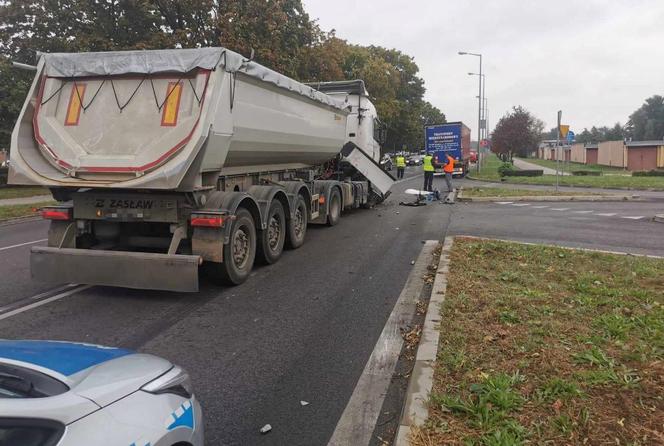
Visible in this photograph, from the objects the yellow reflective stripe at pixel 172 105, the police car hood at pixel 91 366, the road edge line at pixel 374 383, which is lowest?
the road edge line at pixel 374 383

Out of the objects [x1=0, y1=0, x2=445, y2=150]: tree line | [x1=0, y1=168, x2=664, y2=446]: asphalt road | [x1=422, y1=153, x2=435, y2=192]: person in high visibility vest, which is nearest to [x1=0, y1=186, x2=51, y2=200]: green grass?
[x1=0, y1=0, x2=445, y2=150]: tree line

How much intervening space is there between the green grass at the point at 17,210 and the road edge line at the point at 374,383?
1291 cm

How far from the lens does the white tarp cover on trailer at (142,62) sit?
631 centimetres

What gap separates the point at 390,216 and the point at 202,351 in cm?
1005

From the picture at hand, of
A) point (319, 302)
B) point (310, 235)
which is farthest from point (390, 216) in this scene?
point (319, 302)

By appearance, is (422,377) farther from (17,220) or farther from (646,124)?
(646,124)

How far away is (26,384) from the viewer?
2.00 m

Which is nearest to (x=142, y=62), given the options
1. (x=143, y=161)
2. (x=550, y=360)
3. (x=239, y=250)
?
(x=143, y=161)

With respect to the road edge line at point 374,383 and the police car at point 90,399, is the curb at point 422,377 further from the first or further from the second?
the police car at point 90,399

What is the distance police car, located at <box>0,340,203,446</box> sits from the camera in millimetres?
1771

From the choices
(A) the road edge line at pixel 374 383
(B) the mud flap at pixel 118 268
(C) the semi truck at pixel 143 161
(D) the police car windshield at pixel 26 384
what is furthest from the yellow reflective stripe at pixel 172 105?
(D) the police car windshield at pixel 26 384

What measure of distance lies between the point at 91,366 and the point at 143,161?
13.9 ft

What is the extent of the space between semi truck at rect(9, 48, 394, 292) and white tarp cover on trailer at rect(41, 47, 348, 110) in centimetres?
1

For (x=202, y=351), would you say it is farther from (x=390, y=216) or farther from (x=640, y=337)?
(x=390, y=216)
